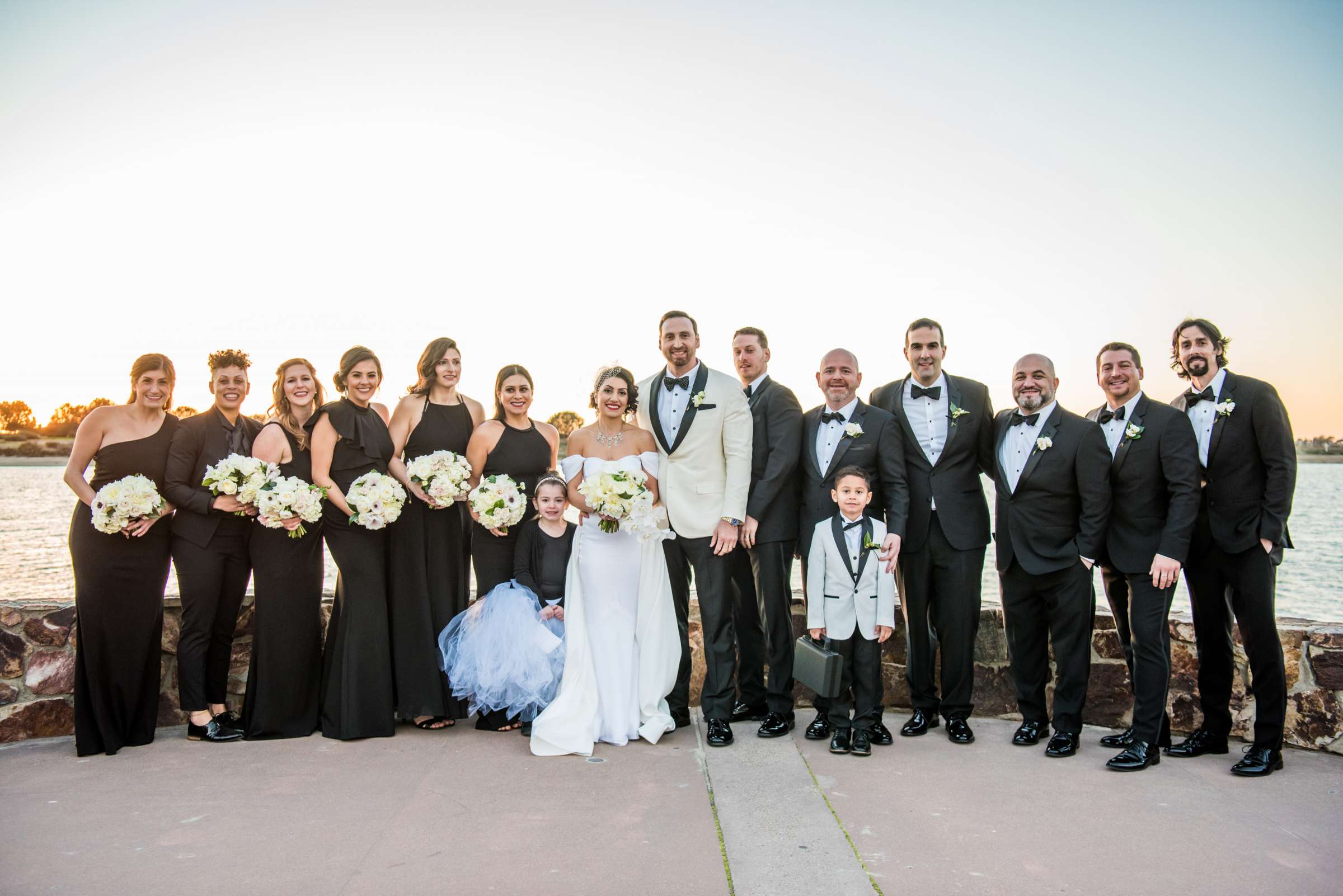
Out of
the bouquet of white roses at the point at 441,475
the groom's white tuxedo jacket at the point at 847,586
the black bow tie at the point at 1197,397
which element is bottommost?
the groom's white tuxedo jacket at the point at 847,586

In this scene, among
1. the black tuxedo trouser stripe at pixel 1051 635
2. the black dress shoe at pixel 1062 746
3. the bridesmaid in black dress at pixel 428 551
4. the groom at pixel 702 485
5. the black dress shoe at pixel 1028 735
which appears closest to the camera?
the black dress shoe at pixel 1062 746

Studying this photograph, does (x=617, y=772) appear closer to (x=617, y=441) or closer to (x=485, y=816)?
(x=485, y=816)

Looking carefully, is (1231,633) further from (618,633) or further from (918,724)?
(618,633)

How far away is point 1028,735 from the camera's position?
16.0ft

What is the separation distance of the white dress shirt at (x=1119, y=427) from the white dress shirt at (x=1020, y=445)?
0.32 m

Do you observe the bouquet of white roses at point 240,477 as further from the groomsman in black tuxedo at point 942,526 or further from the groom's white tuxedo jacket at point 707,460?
the groomsman in black tuxedo at point 942,526

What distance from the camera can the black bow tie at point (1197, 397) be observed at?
15.6 ft

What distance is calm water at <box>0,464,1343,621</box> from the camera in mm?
23953

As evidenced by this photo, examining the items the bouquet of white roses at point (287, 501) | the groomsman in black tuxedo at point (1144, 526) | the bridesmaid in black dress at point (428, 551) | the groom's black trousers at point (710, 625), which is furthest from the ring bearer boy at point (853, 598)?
the bouquet of white roses at point (287, 501)

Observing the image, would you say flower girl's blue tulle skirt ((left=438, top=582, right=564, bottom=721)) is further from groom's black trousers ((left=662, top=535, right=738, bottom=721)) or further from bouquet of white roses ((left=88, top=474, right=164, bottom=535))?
→ bouquet of white roses ((left=88, top=474, right=164, bottom=535))

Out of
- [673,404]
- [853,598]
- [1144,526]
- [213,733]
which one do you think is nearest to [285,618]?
[213,733]

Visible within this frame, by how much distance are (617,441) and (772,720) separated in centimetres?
196

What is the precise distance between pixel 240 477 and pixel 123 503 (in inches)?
23.6

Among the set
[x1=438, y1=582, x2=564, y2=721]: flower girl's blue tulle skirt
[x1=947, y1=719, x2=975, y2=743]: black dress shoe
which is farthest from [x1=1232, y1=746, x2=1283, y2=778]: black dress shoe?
[x1=438, y1=582, x2=564, y2=721]: flower girl's blue tulle skirt
